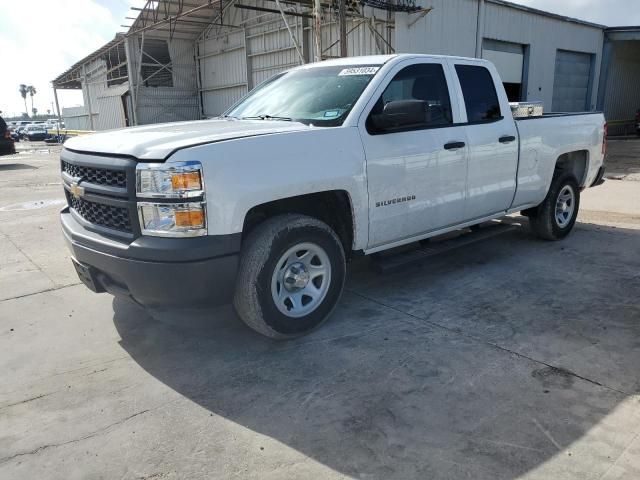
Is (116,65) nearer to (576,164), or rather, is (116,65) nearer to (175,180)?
(576,164)

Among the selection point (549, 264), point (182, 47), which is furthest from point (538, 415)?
point (182, 47)

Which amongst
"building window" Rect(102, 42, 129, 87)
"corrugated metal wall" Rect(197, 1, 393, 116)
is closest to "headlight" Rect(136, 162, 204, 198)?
"corrugated metal wall" Rect(197, 1, 393, 116)

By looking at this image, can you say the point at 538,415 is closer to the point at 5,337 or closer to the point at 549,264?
the point at 549,264

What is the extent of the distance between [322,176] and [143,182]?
1.22 metres

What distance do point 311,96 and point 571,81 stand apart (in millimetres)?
21585

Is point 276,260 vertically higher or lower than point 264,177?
lower

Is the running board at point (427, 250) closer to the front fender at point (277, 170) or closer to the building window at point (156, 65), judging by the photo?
the front fender at point (277, 170)

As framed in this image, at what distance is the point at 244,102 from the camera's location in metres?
5.16

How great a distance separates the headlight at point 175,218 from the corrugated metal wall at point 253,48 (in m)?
13.8

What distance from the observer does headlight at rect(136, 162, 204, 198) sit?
122 inches

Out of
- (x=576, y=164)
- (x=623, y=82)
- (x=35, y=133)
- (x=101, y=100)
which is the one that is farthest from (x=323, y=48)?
(x=35, y=133)

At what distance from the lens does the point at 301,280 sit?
3.87 metres

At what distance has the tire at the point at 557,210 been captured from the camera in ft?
20.6

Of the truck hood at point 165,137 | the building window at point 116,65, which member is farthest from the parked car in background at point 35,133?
the truck hood at point 165,137
